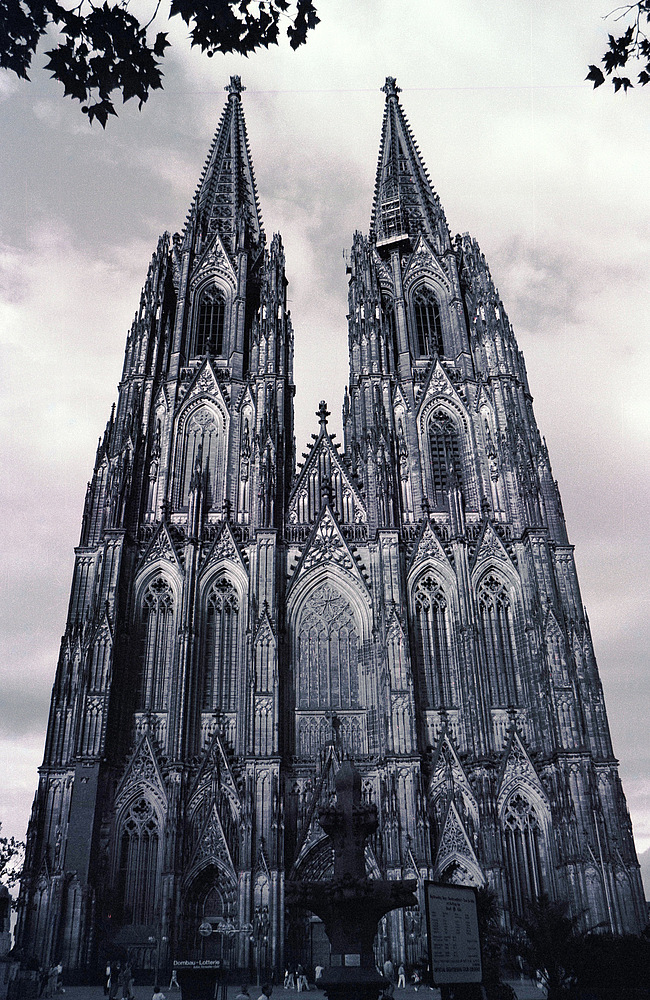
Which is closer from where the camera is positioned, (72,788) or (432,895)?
(432,895)

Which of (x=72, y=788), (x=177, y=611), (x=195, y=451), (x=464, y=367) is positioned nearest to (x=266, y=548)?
(x=177, y=611)

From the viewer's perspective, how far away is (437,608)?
34.9 metres

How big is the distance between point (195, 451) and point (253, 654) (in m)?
11.3

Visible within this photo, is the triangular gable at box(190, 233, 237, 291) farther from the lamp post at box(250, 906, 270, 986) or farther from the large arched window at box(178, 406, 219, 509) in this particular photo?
the lamp post at box(250, 906, 270, 986)

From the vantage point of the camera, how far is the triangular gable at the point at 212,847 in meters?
28.8

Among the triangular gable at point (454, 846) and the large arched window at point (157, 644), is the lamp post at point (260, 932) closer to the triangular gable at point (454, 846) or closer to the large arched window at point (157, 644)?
the triangular gable at point (454, 846)

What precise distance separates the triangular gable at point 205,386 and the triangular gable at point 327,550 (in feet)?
25.9

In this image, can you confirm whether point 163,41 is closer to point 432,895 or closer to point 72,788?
point 432,895

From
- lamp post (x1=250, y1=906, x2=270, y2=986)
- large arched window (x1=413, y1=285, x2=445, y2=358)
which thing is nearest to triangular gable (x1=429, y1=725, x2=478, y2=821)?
lamp post (x1=250, y1=906, x2=270, y2=986)

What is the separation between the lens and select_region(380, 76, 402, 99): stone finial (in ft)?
197

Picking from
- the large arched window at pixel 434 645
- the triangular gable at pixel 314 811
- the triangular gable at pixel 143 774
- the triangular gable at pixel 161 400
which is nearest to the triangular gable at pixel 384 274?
the triangular gable at pixel 161 400

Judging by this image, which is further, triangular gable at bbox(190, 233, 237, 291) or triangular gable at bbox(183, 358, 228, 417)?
triangular gable at bbox(190, 233, 237, 291)

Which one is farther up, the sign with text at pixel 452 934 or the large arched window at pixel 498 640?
the large arched window at pixel 498 640

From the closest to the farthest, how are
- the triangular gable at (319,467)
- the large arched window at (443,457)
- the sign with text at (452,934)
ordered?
1. the sign with text at (452,934)
2. the triangular gable at (319,467)
3. the large arched window at (443,457)
